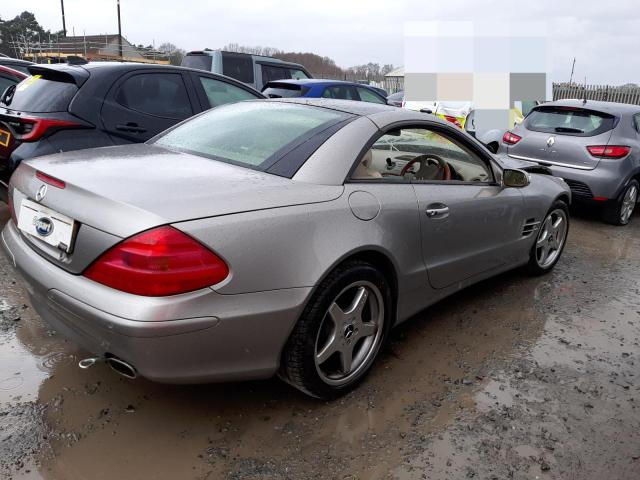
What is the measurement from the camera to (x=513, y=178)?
3707 mm

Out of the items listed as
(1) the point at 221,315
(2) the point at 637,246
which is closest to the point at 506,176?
(1) the point at 221,315

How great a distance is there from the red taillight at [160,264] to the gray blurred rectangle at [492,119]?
24.2ft

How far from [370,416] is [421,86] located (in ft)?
24.8

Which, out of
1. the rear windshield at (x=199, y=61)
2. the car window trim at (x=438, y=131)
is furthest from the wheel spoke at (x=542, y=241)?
the rear windshield at (x=199, y=61)

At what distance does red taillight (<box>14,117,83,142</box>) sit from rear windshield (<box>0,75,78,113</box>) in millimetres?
117

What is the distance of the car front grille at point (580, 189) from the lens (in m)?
6.29

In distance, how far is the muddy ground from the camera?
2191 millimetres

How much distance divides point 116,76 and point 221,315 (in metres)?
3.37

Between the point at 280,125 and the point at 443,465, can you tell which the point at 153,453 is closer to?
the point at 443,465

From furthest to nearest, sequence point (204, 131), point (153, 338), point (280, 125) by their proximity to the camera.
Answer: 1. point (204, 131)
2. point (280, 125)
3. point (153, 338)

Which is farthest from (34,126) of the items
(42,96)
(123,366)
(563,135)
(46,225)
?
(563,135)

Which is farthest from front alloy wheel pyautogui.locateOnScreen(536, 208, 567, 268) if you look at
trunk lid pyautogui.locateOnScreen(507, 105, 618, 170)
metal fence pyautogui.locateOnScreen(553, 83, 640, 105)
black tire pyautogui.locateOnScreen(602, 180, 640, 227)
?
metal fence pyautogui.locateOnScreen(553, 83, 640, 105)

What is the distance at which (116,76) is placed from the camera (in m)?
4.60

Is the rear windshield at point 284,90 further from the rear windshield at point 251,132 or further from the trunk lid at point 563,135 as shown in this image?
the rear windshield at point 251,132
